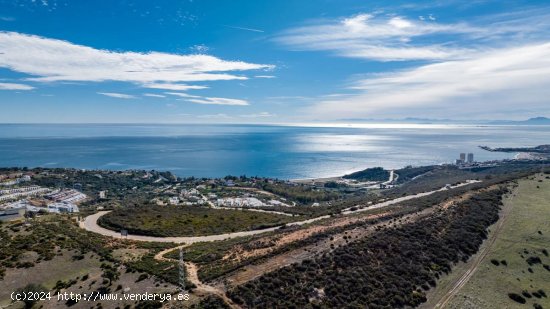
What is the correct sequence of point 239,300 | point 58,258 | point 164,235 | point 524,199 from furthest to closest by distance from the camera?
point 524,199
point 164,235
point 58,258
point 239,300

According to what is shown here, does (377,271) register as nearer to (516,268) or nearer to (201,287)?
(201,287)

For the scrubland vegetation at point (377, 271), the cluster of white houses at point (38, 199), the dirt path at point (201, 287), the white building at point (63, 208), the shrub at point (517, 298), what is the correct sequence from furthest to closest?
the white building at point (63, 208) → the cluster of white houses at point (38, 199) → the shrub at point (517, 298) → the scrubland vegetation at point (377, 271) → the dirt path at point (201, 287)

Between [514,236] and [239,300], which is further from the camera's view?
[514,236]

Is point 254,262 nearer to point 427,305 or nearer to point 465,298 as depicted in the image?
point 427,305

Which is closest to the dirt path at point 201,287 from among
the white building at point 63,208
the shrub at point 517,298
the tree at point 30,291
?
the tree at point 30,291

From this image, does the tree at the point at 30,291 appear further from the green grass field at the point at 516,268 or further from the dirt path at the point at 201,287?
the green grass field at the point at 516,268

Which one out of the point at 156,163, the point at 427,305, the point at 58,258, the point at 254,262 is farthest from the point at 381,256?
the point at 156,163

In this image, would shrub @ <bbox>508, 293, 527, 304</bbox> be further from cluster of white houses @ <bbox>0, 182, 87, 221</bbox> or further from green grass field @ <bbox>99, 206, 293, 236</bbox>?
cluster of white houses @ <bbox>0, 182, 87, 221</bbox>

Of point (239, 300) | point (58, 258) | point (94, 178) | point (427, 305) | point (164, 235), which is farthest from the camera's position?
point (94, 178)
